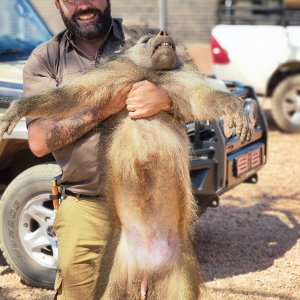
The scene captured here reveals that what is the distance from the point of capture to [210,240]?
20.6 ft

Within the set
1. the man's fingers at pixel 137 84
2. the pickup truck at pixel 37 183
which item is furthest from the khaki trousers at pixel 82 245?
the pickup truck at pixel 37 183

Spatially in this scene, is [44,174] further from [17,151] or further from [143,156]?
[143,156]

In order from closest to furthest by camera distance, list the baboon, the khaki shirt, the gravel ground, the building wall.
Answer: the baboon → the khaki shirt → the gravel ground → the building wall

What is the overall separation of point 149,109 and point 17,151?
2.18 m

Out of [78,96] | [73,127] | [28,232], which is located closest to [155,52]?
[78,96]

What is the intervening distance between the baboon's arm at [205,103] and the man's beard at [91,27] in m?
0.54

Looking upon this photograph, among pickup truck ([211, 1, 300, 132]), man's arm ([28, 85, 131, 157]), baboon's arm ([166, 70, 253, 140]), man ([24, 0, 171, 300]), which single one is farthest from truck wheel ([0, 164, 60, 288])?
pickup truck ([211, 1, 300, 132])

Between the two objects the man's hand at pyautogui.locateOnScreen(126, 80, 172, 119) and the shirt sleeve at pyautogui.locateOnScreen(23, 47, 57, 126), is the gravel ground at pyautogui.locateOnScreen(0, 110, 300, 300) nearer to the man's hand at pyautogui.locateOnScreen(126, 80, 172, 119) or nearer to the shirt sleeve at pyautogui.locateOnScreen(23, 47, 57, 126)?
the man's hand at pyautogui.locateOnScreen(126, 80, 172, 119)

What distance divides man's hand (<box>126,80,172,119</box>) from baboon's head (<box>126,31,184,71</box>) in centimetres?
10

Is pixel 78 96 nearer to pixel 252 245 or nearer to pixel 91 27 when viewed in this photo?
pixel 91 27

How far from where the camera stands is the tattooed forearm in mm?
3332

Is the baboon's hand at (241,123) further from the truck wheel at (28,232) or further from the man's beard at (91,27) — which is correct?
the truck wheel at (28,232)

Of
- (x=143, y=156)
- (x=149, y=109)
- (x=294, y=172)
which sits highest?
(x=149, y=109)

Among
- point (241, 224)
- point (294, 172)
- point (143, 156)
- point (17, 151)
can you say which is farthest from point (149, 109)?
point (294, 172)
